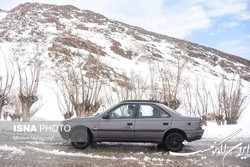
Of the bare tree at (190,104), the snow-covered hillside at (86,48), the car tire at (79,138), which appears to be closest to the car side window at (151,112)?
the car tire at (79,138)

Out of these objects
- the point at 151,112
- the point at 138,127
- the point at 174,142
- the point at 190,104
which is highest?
the point at 190,104

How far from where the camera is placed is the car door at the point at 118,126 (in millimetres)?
6316

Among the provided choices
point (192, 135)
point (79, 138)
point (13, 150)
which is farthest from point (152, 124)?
point (13, 150)

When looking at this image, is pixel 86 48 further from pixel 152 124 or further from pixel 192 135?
pixel 192 135

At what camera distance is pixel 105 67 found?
1551 inches

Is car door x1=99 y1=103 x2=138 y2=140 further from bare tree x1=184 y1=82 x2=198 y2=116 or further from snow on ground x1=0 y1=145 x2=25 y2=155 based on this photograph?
bare tree x1=184 y1=82 x2=198 y2=116

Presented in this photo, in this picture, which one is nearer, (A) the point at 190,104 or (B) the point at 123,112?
(B) the point at 123,112

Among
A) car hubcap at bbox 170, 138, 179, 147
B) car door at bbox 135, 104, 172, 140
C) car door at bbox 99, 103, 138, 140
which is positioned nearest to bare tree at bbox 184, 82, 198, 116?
car door at bbox 135, 104, 172, 140

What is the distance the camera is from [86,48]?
4572cm

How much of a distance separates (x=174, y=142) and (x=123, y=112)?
169 centimetres

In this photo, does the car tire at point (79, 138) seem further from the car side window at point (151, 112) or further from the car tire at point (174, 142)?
the car tire at point (174, 142)

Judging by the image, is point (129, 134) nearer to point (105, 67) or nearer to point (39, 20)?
point (105, 67)

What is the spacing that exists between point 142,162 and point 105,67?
34862 mm

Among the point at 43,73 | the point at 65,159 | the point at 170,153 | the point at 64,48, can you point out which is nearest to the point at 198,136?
the point at 170,153
